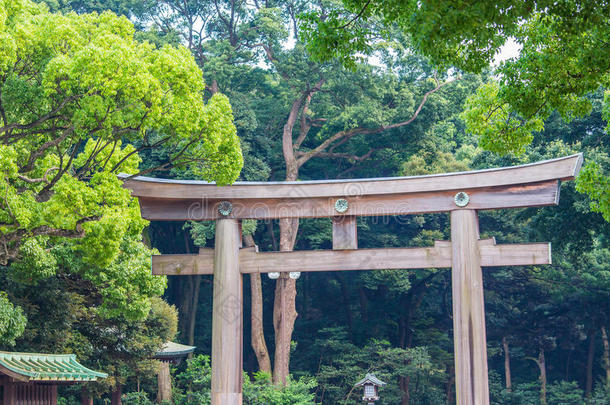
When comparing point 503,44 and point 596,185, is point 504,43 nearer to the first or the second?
point 503,44

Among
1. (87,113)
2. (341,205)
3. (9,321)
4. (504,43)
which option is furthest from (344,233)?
(9,321)

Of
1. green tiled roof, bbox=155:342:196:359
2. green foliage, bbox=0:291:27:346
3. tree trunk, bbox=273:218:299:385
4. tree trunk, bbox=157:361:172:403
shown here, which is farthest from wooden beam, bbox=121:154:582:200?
tree trunk, bbox=157:361:172:403

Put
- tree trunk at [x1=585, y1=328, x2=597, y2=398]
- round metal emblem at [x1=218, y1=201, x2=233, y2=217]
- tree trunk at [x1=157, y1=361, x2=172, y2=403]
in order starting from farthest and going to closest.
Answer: tree trunk at [x1=585, y1=328, x2=597, y2=398] → tree trunk at [x1=157, y1=361, x2=172, y2=403] → round metal emblem at [x1=218, y1=201, x2=233, y2=217]

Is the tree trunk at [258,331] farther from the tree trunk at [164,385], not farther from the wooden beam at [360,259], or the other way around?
the wooden beam at [360,259]

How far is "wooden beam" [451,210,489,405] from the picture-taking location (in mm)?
10070

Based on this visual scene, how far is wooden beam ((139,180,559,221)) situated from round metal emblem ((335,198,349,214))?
7cm

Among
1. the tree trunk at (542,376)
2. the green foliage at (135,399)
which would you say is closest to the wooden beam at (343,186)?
the green foliage at (135,399)

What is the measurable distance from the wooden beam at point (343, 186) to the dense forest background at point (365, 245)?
A: 24.7 ft

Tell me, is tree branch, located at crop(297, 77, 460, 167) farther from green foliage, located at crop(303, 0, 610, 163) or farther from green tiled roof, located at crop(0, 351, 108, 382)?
green foliage, located at crop(303, 0, 610, 163)

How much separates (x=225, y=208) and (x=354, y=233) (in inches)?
77.9

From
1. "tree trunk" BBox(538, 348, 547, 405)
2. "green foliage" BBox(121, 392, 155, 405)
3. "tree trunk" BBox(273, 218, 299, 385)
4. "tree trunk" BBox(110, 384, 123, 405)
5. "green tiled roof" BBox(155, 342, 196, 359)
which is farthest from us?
"tree trunk" BBox(538, 348, 547, 405)

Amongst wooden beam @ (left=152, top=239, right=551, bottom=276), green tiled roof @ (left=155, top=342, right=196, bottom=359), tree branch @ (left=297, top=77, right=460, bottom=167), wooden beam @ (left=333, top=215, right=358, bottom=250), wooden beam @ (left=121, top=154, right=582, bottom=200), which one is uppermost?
tree branch @ (left=297, top=77, right=460, bottom=167)

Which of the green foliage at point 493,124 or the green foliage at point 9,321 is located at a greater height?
the green foliage at point 493,124

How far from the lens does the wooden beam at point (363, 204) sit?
33.4 feet
